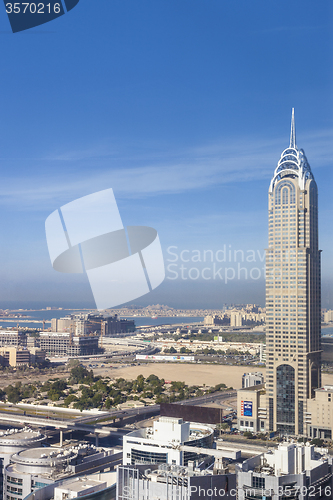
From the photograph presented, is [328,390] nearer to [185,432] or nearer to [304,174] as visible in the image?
[304,174]

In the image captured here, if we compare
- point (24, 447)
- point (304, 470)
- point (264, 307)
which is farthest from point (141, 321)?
point (304, 470)

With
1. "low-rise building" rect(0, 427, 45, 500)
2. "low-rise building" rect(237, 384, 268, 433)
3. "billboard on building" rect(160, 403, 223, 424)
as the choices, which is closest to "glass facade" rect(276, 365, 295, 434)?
"low-rise building" rect(237, 384, 268, 433)

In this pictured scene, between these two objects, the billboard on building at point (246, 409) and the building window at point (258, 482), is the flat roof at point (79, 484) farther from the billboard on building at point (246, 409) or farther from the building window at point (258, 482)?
the billboard on building at point (246, 409)

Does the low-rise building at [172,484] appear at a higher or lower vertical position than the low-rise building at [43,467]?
higher

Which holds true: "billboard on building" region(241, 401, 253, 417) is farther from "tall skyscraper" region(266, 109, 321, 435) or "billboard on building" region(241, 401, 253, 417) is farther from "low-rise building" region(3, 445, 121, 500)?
"low-rise building" region(3, 445, 121, 500)

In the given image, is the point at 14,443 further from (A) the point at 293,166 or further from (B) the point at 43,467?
(A) the point at 293,166

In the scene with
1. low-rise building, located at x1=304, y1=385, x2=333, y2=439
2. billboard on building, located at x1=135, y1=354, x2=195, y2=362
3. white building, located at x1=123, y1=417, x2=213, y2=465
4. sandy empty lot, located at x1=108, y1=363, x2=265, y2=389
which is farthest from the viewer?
billboard on building, located at x1=135, y1=354, x2=195, y2=362

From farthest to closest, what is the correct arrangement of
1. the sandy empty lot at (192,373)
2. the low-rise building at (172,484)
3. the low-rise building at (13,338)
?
the low-rise building at (13,338), the sandy empty lot at (192,373), the low-rise building at (172,484)

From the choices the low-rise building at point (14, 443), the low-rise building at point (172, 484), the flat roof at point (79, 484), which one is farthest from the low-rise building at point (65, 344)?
the low-rise building at point (172, 484)
